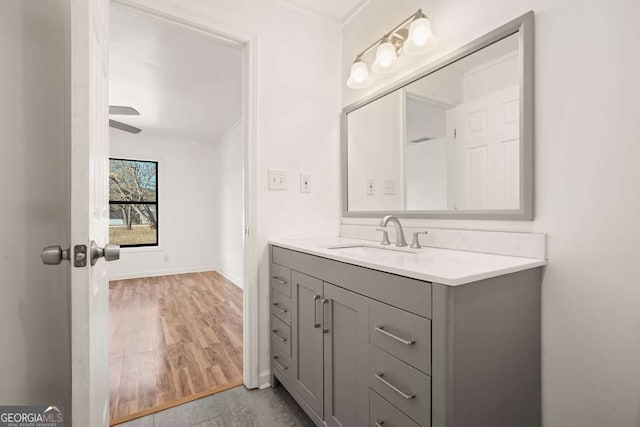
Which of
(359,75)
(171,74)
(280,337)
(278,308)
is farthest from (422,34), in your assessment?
(171,74)

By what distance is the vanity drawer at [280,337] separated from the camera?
156 cm

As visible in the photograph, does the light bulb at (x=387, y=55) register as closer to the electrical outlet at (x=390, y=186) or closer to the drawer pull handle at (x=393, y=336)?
the electrical outlet at (x=390, y=186)

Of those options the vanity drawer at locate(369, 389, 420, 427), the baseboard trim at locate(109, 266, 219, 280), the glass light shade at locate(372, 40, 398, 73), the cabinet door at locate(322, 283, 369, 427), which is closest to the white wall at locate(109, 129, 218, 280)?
the baseboard trim at locate(109, 266, 219, 280)

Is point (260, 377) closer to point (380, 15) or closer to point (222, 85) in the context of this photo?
point (380, 15)

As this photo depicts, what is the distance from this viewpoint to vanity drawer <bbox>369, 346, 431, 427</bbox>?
818 mm

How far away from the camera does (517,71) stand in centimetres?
115

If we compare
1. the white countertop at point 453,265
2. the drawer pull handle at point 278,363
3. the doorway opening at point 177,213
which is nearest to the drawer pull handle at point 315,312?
the white countertop at point 453,265

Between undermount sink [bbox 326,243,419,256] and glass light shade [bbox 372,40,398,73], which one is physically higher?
glass light shade [bbox 372,40,398,73]

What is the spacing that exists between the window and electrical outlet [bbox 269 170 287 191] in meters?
4.01

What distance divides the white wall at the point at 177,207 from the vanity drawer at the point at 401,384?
4.87 metres

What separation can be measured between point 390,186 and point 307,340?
0.96 meters

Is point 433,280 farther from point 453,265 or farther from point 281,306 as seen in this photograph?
point 281,306

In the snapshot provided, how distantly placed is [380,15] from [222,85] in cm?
173

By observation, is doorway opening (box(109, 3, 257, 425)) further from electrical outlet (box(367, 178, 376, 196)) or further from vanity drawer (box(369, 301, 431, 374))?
vanity drawer (box(369, 301, 431, 374))
